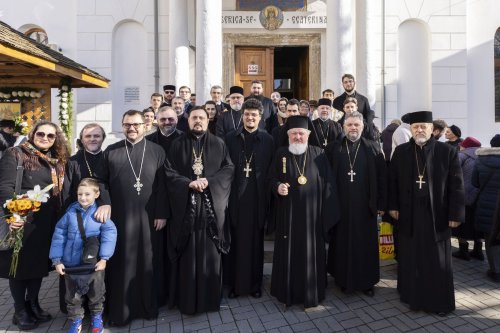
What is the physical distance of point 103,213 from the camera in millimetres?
3510

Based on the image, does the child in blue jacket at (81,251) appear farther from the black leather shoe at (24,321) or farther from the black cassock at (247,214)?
the black cassock at (247,214)

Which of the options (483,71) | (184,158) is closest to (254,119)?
(184,158)

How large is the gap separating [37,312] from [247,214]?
2403 millimetres

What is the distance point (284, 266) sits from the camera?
4.06 m

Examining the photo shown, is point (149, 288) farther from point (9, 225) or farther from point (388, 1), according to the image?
point (388, 1)

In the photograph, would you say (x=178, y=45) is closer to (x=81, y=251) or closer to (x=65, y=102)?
(x=65, y=102)

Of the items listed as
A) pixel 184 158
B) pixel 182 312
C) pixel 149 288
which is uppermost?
pixel 184 158

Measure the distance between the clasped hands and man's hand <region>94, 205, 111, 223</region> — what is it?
0.82 meters

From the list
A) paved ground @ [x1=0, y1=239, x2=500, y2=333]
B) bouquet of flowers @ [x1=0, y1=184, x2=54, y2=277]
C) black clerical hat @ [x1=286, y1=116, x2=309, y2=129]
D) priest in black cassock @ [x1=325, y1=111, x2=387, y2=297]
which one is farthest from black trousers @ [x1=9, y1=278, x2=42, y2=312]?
priest in black cassock @ [x1=325, y1=111, x2=387, y2=297]

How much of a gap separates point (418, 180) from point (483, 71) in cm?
914

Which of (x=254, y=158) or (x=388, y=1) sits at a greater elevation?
(x=388, y=1)

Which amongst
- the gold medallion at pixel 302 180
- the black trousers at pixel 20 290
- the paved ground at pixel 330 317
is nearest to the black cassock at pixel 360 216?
the paved ground at pixel 330 317

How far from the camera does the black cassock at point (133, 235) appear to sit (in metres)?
3.73

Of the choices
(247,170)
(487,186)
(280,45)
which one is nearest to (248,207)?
(247,170)
